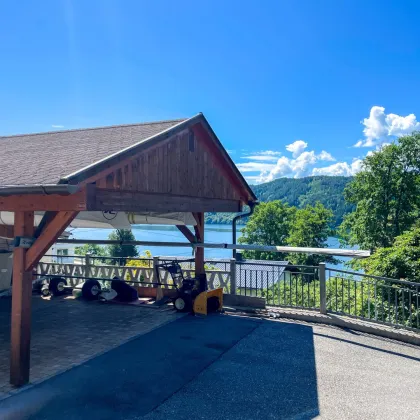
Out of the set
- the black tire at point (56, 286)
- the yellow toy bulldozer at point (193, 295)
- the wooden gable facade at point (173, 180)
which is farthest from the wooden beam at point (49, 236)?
the black tire at point (56, 286)

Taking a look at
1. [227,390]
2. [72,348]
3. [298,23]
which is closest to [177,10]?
[298,23]

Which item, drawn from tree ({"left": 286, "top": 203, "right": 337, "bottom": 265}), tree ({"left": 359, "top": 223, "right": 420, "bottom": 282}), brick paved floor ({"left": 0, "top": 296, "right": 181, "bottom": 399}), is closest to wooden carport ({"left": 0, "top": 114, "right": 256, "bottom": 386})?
brick paved floor ({"left": 0, "top": 296, "right": 181, "bottom": 399})

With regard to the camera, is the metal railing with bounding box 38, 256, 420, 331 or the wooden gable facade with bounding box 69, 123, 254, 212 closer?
the wooden gable facade with bounding box 69, 123, 254, 212

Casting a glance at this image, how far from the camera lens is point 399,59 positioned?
16.4m

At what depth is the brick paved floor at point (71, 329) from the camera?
5.46 metres

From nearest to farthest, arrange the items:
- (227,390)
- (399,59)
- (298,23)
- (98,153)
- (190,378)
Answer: (227,390)
(190,378)
(98,153)
(298,23)
(399,59)

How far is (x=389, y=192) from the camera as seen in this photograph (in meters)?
28.3

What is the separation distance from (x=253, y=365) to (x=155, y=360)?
4.79 ft

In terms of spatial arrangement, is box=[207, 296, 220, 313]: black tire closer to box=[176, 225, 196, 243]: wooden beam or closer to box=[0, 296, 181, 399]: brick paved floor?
box=[0, 296, 181, 399]: brick paved floor

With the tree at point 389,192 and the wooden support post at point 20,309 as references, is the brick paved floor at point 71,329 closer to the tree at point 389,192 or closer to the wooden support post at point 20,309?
the wooden support post at point 20,309

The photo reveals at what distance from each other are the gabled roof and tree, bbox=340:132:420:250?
2258cm

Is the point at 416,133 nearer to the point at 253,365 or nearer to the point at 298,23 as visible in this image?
the point at 298,23

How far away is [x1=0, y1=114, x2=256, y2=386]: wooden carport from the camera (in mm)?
A: 4516

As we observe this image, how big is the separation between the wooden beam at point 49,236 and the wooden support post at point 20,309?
0.36ft
